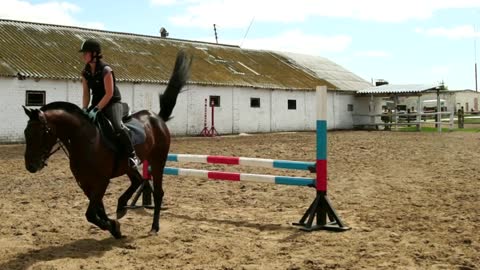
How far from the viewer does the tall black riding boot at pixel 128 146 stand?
5.90m

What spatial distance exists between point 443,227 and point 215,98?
23531 millimetres

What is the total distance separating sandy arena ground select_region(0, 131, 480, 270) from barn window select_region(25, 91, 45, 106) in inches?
448

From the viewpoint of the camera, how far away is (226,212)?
763 cm

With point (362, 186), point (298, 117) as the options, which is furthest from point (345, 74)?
point (362, 186)

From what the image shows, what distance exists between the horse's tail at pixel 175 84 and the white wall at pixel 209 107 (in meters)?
15.0

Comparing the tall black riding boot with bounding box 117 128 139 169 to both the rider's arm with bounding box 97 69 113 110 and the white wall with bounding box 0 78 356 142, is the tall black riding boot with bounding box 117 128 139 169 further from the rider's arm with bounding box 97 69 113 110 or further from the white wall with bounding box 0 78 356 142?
the white wall with bounding box 0 78 356 142

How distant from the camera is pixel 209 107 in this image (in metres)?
28.7

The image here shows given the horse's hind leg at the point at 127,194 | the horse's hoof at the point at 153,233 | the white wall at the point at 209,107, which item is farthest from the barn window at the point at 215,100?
the horse's hoof at the point at 153,233

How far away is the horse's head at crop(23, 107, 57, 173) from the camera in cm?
531

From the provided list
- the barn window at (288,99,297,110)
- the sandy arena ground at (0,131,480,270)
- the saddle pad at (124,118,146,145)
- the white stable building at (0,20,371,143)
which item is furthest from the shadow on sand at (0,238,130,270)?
the barn window at (288,99,297,110)

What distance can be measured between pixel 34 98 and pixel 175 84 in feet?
56.2

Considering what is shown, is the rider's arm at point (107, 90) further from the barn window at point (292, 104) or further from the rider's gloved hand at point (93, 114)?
the barn window at point (292, 104)

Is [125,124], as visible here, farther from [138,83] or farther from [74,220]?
[138,83]

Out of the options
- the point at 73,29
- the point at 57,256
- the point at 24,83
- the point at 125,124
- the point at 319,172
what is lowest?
the point at 57,256
